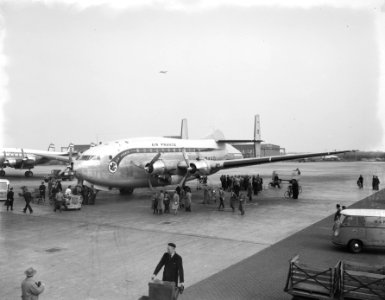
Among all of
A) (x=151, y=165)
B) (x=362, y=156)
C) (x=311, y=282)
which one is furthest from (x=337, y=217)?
(x=362, y=156)

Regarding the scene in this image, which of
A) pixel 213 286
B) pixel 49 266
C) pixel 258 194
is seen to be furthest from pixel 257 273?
pixel 258 194

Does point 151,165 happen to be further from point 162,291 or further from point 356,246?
point 162,291

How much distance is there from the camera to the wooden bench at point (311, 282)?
307 inches

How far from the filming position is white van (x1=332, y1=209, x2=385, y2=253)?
12.1 meters

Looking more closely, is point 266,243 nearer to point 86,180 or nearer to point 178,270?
point 178,270

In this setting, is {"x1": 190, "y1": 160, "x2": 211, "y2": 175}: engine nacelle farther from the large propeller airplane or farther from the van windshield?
the van windshield

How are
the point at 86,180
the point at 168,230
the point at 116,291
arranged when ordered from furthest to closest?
1. the point at 86,180
2. the point at 168,230
3. the point at 116,291

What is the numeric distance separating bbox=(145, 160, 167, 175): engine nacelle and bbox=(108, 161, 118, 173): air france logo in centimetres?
205

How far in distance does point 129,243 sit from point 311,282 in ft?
23.7

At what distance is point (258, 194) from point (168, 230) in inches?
600

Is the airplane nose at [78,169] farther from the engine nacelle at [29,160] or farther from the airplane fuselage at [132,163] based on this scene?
the engine nacelle at [29,160]

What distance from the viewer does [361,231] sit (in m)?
12.2

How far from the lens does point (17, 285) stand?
9.08m

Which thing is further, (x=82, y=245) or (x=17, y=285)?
(x=82, y=245)
